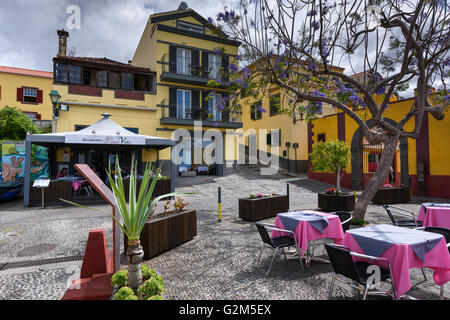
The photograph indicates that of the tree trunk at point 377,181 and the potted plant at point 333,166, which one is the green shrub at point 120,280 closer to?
the tree trunk at point 377,181

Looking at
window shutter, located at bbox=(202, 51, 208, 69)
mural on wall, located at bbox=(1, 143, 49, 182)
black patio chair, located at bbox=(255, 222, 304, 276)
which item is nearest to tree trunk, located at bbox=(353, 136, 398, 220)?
black patio chair, located at bbox=(255, 222, 304, 276)

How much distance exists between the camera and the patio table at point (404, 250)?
3.15 meters

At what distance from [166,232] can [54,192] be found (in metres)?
7.85

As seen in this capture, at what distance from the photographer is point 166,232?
17.6ft

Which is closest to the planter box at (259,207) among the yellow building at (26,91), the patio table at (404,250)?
the patio table at (404,250)

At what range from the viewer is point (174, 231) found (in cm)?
560

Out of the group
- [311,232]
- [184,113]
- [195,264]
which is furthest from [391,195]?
[184,113]

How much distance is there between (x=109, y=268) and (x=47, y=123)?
19554 millimetres

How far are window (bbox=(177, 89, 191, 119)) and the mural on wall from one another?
8560mm

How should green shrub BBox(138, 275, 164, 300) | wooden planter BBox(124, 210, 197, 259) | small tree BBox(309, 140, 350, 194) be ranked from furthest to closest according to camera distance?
small tree BBox(309, 140, 350, 194), wooden planter BBox(124, 210, 197, 259), green shrub BBox(138, 275, 164, 300)

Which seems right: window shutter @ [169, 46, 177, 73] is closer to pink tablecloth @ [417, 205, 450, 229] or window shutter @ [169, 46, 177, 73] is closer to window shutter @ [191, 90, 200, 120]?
window shutter @ [191, 90, 200, 120]

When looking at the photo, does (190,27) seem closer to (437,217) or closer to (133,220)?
(437,217)

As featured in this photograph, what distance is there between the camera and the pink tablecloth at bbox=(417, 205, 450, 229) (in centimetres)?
591

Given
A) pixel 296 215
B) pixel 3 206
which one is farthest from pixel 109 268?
pixel 3 206
